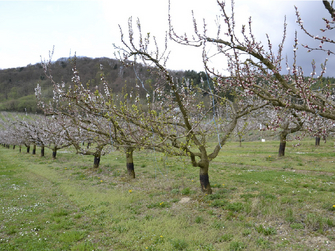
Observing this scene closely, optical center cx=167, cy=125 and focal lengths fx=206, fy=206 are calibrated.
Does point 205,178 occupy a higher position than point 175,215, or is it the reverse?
point 205,178

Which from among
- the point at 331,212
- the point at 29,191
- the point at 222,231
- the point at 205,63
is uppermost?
the point at 205,63

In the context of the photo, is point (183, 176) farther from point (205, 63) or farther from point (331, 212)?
point (205, 63)

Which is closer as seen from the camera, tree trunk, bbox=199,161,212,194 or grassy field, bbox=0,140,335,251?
grassy field, bbox=0,140,335,251

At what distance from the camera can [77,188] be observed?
1348 cm

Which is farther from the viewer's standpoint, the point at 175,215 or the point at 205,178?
the point at 205,178

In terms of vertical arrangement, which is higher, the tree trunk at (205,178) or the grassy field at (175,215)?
the tree trunk at (205,178)

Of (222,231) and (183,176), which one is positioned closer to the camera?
(222,231)

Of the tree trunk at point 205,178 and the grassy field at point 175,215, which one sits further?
the tree trunk at point 205,178

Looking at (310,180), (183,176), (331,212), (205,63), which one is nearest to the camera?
(205,63)

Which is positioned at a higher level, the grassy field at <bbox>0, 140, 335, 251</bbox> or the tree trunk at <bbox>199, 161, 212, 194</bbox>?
the tree trunk at <bbox>199, 161, 212, 194</bbox>

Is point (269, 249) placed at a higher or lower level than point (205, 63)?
lower

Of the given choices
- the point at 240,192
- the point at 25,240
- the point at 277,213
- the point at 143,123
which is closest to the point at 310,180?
the point at 240,192

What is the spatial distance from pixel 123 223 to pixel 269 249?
16.3 feet

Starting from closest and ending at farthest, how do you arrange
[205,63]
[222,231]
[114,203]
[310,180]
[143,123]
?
[205,63]
[222,231]
[143,123]
[114,203]
[310,180]
